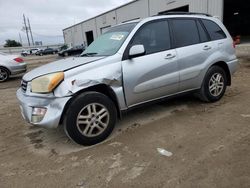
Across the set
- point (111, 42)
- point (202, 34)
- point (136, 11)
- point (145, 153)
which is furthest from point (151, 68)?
point (136, 11)

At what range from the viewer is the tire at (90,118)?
10.1 ft

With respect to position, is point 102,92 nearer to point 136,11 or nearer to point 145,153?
point 145,153

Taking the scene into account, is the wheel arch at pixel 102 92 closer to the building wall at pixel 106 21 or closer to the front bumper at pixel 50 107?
the front bumper at pixel 50 107

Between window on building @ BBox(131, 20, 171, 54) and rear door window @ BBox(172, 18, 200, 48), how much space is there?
0.19 meters

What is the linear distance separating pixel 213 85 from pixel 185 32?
4.08 feet

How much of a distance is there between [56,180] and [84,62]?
1642 millimetres

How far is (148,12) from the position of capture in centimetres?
2605

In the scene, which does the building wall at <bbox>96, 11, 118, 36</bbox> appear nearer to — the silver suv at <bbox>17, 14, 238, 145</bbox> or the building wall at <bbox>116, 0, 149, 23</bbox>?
the building wall at <bbox>116, 0, 149, 23</bbox>

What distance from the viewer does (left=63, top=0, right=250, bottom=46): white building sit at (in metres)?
19.1

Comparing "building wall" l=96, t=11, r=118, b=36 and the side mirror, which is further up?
"building wall" l=96, t=11, r=118, b=36

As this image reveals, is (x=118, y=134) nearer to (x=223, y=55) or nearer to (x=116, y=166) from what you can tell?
(x=116, y=166)

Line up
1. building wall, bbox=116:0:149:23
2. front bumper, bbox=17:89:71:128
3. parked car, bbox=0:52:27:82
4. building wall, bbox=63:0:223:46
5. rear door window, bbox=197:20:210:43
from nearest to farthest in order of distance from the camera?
front bumper, bbox=17:89:71:128, rear door window, bbox=197:20:210:43, parked car, bbox=0:52:27:82, building wall, bbox=63:0:223:46, building wall, bbox=116:0:149:23

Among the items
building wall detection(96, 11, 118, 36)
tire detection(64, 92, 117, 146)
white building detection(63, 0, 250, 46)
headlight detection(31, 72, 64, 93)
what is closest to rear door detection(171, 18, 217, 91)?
tire detection(64, 92, 117, 146)

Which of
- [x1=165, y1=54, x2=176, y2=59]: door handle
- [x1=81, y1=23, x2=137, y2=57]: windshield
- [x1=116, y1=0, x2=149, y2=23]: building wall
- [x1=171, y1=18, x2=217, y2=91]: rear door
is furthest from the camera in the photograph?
[x1=116, y1=0, x2=149, y2=23]: building wall
